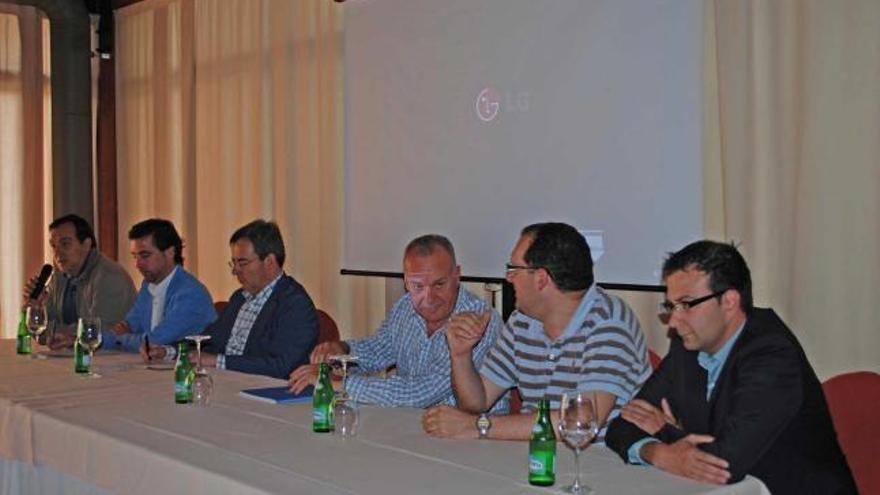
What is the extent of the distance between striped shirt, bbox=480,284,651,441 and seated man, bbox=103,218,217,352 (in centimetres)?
208

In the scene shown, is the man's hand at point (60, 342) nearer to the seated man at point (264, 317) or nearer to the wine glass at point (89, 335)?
the seated man at point (264, 317)

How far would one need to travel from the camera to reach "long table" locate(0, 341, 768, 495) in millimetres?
2383

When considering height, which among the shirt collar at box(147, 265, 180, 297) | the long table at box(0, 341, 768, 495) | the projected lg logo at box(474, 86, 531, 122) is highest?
the projected lg logo at box(474, 86, 531, 122)

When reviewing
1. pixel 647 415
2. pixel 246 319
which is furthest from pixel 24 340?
pixel 647 415

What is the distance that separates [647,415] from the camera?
2.68 meters

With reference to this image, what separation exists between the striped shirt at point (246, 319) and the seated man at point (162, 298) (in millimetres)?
418

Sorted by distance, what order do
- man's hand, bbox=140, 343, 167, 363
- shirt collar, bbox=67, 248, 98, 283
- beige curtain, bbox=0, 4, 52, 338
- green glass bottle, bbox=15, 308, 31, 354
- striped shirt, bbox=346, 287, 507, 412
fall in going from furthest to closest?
beige curtain, bbox=0, 4, 52, 338, shirt collar, bbox=67, 248, 98, 283, green glass bottle, bbox=15, 308, 31, 354, man's hand, bbox=140, 343, 167, 363, striped shirt, bbox=346, 287, 507, 412

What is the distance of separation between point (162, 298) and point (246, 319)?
2.51 feet

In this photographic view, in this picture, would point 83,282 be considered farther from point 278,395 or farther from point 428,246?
point 428,246

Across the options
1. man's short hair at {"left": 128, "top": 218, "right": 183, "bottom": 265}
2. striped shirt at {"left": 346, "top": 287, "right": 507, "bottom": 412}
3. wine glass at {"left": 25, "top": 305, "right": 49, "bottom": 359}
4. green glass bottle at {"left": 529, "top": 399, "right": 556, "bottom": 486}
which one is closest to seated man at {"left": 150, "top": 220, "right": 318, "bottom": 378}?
striped shirt at {"left": 346, "top": 287, "right": 507, "bottom": 412}

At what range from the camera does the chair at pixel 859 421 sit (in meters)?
2.78

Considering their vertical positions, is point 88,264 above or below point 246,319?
above

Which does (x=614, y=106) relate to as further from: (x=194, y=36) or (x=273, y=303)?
(x=194, y=36)

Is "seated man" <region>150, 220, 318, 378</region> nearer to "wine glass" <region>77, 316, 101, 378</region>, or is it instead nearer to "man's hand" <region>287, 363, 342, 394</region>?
"wine glass" <region>77, 316, 101, 378</region>
